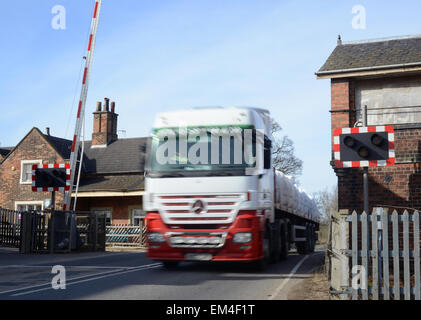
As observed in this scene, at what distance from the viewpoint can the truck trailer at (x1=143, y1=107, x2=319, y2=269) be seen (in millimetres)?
9719

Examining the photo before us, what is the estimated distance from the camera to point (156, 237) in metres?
10.1

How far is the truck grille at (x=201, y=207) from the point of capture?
31.9 feet

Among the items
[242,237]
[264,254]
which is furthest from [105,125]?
[242,237]

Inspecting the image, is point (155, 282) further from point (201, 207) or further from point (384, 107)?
point (384, 107)

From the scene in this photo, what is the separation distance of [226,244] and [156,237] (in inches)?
57.0

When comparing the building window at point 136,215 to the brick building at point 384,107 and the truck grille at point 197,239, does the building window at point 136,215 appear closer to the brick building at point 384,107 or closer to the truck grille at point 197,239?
the brick building at point 384,107

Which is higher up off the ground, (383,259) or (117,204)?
(117,204)

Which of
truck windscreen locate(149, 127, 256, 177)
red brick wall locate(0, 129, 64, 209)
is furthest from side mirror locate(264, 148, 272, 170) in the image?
red brick wall locate(0, 129, 64, 209)

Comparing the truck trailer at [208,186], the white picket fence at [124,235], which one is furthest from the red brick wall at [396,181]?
the white picket fence at [124,235]

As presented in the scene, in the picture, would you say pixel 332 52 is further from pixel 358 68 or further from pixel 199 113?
pixel 199 113

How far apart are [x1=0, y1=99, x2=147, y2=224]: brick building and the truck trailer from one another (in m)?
20.2

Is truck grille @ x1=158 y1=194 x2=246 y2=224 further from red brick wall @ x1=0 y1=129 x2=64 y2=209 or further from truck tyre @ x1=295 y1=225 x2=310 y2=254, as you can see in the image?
red brick wall @ x1=0 y1=129 x2=64 y2=209

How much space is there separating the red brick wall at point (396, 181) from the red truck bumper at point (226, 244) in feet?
12.0
